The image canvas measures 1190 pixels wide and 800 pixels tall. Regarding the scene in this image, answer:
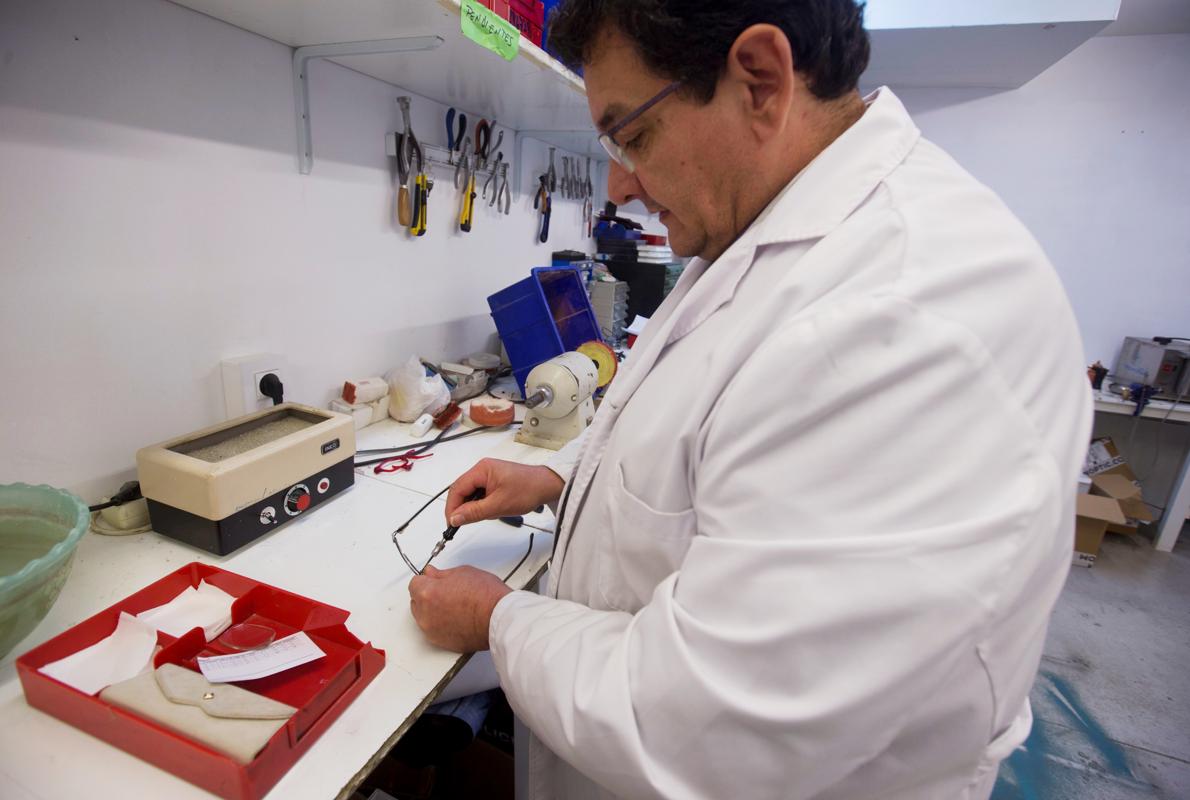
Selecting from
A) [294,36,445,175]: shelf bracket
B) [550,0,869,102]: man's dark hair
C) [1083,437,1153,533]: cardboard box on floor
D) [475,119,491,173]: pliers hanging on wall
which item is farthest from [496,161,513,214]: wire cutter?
[1083,437,1153,533]: cardboard box on floor

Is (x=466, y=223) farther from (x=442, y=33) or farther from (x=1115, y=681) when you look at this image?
(x=1115, y=681)

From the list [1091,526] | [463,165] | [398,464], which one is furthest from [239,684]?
[1091,526]

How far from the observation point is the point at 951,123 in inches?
115

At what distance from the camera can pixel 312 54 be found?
119 centimetres

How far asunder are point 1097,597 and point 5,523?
3485 mm

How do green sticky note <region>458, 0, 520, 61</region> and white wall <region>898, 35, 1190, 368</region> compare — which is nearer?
green sticky note <region>458, 0, 520, 61</region>

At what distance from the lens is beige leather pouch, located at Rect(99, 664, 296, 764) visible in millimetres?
537

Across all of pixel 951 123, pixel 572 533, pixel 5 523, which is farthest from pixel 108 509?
pixel 951 123

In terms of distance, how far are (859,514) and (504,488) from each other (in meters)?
0.65

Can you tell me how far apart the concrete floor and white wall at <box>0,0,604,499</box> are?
2.23m

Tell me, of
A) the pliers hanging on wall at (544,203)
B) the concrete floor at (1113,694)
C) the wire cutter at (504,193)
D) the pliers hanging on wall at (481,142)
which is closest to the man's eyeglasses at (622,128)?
the pliers hanging on wall at (481,142)

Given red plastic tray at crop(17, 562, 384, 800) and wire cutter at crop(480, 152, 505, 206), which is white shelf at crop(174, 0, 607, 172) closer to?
wire cutter at crop(480, 152, 505, 206)

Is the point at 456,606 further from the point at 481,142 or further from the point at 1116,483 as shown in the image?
the point at 1116,483

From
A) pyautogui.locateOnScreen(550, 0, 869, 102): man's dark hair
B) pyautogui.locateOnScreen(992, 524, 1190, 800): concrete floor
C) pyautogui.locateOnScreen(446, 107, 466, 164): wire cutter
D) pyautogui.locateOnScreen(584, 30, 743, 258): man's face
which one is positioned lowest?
pyautogui.locateOnScreen(992, 524, 1190, 800): concrete floor
